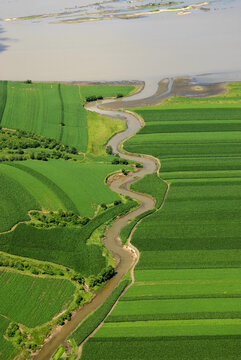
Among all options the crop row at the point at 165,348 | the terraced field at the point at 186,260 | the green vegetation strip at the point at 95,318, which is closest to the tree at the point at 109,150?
the terraced field at the point at 186,260

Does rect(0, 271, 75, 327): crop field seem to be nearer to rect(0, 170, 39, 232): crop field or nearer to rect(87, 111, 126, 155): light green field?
rect(0, 170, 39, 232): crop field

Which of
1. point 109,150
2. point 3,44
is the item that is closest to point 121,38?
point 3,44

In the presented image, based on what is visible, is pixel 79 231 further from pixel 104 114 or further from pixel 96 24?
pixel 96 24

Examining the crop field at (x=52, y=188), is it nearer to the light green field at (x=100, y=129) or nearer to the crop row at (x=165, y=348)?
the light green field at (x=100, y=129)

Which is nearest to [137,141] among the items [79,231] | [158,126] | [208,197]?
[158,126]

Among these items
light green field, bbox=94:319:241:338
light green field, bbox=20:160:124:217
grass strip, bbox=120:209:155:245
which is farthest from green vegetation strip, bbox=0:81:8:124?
light green field, bbox=94:319:241:338
